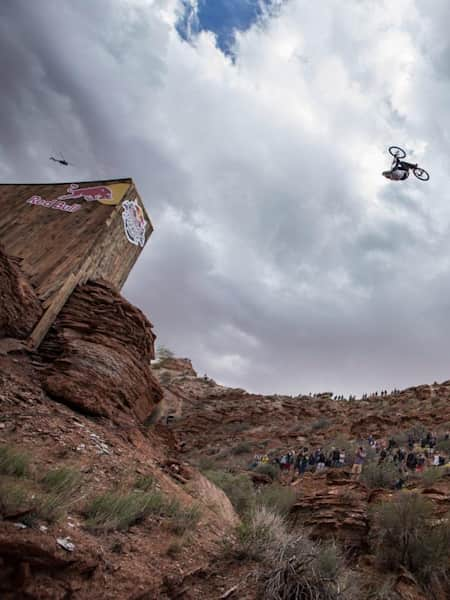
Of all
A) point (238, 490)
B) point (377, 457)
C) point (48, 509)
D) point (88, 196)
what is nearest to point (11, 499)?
point (48, 509)

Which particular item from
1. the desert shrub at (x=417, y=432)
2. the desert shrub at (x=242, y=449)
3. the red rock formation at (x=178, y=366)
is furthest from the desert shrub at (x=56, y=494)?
the red rock formation at (x=178, y=366)

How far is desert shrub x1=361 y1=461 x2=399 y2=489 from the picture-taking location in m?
9.87

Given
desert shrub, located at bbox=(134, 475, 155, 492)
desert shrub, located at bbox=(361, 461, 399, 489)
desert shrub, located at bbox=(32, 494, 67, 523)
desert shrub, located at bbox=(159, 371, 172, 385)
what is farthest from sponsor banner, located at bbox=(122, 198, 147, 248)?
desert shrub, located at bbox=(159, 371, 172, 385)

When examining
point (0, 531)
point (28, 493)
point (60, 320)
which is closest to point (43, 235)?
point (60, 320)

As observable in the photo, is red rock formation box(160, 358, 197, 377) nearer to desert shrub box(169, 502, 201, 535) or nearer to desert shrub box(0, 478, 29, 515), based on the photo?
desert shrub box(169, 502, 201, 535)

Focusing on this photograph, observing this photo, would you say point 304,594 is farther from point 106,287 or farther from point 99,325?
point 106,287

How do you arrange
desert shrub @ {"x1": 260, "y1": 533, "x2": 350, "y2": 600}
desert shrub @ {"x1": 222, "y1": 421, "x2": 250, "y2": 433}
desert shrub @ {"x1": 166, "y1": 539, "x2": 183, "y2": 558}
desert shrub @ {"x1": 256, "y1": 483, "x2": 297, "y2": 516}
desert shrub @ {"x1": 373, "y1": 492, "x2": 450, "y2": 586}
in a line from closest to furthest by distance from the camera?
desert shrub @ {"x1": 260, "y1": 533, "x2": 350, "y2": 600}
desert shrub @ {"x1": 166, "y1": 539, "x2": 183, "y2": 558}
desert shrub @ {"x1": 373, "y1": 492, "x2": 450, "y2": 586}
desert shrub @ {"x1": 256, "y1": 483, "x2": 297, "y2": 516}
desert shrub @ {"x1": 222, "y1": 421, "x2": 250, "y2": 433}

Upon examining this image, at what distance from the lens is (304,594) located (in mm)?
3996

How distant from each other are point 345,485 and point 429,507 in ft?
10.3

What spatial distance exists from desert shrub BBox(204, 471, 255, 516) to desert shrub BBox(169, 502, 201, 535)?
291 centimetres

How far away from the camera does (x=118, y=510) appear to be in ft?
15.5

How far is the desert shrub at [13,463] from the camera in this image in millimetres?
4500

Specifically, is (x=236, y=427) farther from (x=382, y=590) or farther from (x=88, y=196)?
(x=382, y=590)

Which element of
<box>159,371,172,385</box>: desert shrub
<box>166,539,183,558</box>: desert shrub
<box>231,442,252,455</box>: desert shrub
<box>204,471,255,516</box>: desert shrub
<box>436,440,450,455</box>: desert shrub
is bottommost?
<box>166,539,183,558</box>: desert shrub
